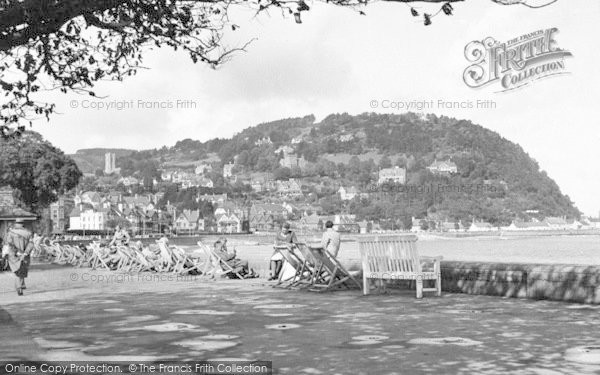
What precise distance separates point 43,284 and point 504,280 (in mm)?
9903

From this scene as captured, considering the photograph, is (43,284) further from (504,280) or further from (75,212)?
(75,212)

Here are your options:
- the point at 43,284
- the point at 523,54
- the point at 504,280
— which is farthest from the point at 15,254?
the point at 523,54

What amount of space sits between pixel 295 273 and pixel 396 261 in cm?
299

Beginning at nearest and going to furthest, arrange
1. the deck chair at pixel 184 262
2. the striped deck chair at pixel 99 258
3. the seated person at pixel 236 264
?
the seated person at pixel 236 264 < the deck chair at pixel 184 262 < the striped deck chair at pixel 99 258

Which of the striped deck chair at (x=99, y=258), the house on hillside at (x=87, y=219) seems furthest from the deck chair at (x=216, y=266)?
the house on hillside at (x=87, y=219)

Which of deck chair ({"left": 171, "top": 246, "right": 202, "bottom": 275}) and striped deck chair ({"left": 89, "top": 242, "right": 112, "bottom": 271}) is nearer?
deck chair ({"left": 171, "top": 246, "right": 202, "bottom": 275})

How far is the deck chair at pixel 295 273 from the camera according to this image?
14078 mm

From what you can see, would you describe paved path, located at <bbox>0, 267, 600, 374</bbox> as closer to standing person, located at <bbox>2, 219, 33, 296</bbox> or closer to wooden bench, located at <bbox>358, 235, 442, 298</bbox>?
wooden bench, located at <bbox>358, 235, 442, 298</bbox>

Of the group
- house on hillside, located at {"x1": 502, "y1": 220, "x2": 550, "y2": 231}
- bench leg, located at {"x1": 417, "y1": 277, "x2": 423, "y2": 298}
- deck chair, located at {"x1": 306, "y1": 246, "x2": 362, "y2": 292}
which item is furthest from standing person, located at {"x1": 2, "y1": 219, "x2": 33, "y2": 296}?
house on hillside, located at {"x1": 502, "y1": 220, "x2": 550, "y2": 231}

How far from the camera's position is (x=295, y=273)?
14727mm

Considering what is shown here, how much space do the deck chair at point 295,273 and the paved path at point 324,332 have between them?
154cm

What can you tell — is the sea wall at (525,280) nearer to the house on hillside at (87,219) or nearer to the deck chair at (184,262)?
the deck chair at (184,262)

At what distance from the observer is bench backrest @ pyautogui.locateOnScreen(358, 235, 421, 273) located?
11.8 meters

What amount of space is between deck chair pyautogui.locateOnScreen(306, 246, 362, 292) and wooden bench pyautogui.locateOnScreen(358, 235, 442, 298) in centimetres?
64
